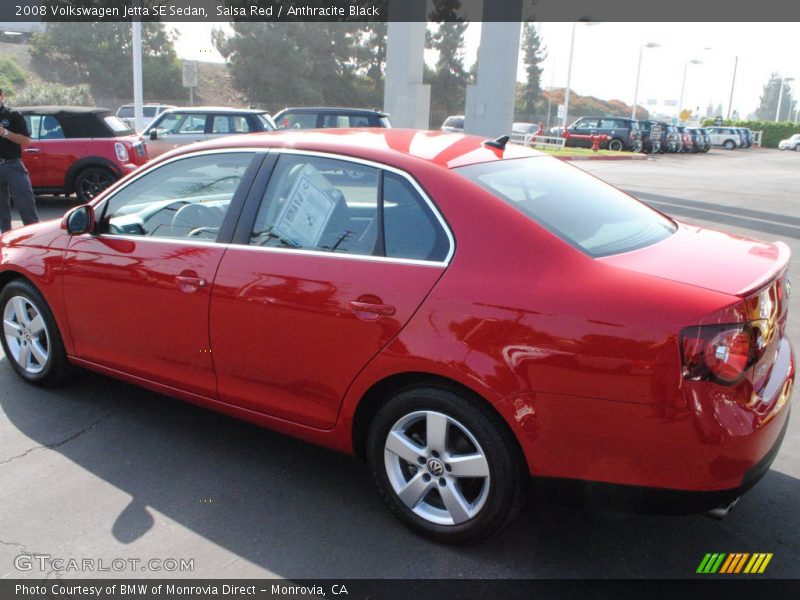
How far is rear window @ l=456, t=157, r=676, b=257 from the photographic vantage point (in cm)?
306

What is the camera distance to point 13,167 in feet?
25.7

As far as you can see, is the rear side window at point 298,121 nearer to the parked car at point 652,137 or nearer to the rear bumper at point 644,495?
the rear bumper at point 644,495

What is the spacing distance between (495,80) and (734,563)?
1679 cm

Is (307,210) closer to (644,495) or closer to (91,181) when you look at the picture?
(644,495)

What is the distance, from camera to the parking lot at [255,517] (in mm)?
2973

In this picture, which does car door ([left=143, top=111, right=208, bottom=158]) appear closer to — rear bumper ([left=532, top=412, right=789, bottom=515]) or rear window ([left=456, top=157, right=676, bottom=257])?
Result: rear window ([left=456, top=157, right=676, bottom=257])

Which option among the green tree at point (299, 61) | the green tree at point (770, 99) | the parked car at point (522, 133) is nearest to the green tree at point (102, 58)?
the green tree at point (299, 61)

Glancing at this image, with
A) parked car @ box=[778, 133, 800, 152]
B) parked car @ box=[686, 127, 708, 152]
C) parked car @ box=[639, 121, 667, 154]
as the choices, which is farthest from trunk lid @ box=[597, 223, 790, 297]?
parked car @ box=[778, 133, 800, 152]

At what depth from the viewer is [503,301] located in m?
2.79

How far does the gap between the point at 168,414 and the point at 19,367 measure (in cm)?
112

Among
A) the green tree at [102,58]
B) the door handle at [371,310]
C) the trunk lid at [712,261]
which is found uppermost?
the green tree at [102,58]

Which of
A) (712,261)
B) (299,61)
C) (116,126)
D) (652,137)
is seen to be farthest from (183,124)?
(299,61)

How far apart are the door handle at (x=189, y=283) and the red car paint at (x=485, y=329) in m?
0.02

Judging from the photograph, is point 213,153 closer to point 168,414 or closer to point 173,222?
point 173,222
